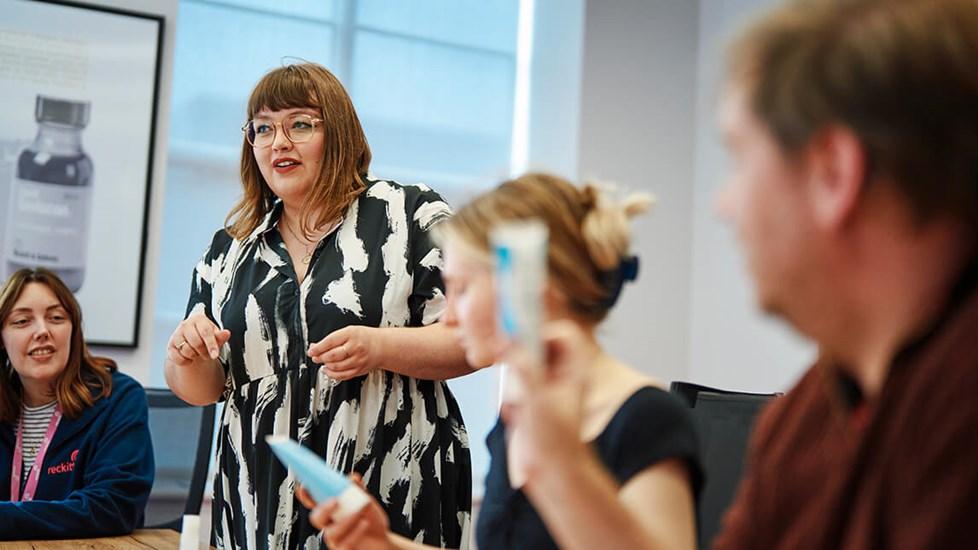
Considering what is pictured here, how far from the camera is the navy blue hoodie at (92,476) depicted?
219 cm

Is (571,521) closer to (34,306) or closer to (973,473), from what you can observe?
(973,473)

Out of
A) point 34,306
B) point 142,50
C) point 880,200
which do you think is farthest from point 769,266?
point 142,50

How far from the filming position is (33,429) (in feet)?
8.18

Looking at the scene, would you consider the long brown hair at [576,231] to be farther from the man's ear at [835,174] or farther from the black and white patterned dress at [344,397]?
the black and white patterned dress at [344,397]

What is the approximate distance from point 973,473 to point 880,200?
0.17 metres

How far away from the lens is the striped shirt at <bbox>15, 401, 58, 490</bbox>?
8.02 feet

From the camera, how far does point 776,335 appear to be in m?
4.03

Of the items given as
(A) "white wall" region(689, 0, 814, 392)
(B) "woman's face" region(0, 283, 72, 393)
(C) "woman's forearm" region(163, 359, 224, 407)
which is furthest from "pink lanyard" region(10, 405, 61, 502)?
(A) "white wall" region(689, 0, 814, 392)

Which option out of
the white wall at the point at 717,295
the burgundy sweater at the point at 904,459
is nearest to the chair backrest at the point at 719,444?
the burgundy sweater at the point at 904,459

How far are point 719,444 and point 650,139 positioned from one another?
310 cm

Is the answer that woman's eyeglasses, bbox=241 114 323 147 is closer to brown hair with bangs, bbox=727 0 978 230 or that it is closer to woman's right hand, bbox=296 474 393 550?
woman's right hand, bbox=296 474 393 550

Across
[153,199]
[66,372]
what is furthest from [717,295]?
[66,372]

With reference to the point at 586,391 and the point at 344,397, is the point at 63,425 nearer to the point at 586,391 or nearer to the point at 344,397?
the point at 344,397

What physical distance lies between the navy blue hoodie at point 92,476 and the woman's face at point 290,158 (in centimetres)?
82
